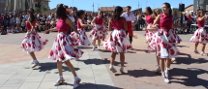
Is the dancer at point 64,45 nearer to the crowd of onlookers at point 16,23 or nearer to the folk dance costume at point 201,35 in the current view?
the folk dance costume at point 201,35

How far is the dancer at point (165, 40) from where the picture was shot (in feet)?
31.3

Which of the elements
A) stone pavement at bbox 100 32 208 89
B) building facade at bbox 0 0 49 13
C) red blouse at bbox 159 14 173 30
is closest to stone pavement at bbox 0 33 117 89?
stone pavement at bbox 100 32 208 89

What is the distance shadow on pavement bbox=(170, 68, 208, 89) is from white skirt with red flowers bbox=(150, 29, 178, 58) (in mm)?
592

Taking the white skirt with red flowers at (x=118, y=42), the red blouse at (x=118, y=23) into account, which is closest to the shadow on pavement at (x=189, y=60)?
the white skirt with red flowers at (x=118, y=42)

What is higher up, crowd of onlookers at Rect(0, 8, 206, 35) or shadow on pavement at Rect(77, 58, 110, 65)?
crowd of onlookers at Rect(0, 8, 206, 35)

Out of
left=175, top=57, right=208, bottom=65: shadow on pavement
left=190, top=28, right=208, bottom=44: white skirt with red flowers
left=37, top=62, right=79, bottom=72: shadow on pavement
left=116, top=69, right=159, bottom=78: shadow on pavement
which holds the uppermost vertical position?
left=190, top=28, right=208, bottom=44: white skirt with red flowers

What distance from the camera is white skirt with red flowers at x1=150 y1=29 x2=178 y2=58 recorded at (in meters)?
9.59

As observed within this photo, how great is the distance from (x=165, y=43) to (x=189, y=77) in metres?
1.04

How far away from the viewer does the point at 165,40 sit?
9688 mm

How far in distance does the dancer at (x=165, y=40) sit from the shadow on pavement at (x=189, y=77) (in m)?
0.41

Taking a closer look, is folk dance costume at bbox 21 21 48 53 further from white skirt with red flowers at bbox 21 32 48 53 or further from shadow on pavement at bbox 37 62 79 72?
shadow on pavement at bbox 37 62 79 72

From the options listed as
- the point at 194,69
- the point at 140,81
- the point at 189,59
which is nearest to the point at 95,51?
the point at 189,59

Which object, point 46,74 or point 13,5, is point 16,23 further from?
point 13,5

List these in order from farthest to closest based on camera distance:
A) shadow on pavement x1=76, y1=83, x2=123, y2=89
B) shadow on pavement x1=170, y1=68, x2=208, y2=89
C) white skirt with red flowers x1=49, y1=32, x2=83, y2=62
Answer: shadow on pavement x1=170, y1=68, x2=208, y2=89, shadow on pavement x1=76, y1=83, x2=123, y2=89, white skirt with red flowers x1=49, y1=32, x2=83, y2=62
